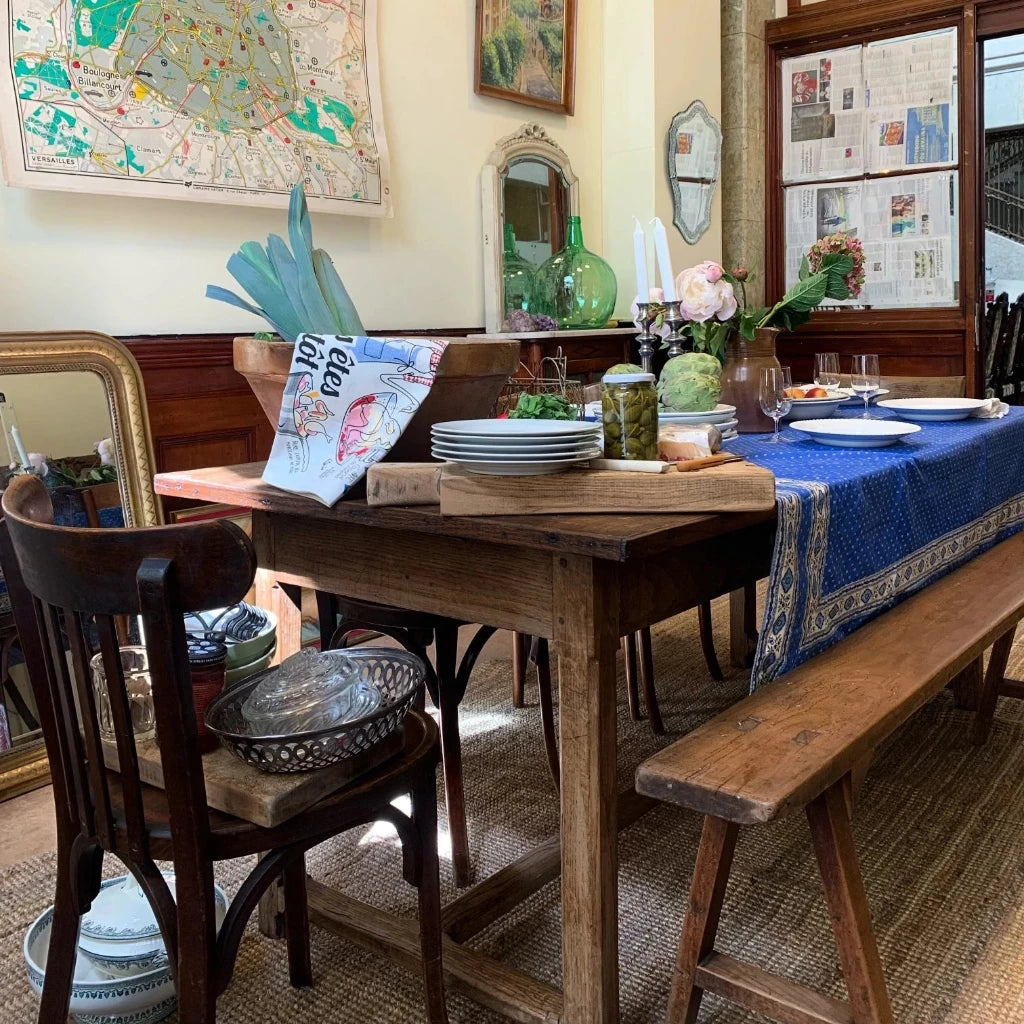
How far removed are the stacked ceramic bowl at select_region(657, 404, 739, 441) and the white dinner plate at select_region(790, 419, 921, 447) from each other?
0.14 meters

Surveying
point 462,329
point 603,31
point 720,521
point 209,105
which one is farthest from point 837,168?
point 720,521

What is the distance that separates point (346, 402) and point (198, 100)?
1955 millimetres

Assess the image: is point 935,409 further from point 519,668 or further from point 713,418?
point 519,668

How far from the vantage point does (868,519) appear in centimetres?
169

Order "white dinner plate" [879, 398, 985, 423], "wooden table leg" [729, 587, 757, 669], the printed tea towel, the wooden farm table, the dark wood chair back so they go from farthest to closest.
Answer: "wooden table leg" [729, 587, 757, 669] → "white dinner plate" [879, 398, 985, 423] → the printed tea towel → the wooden farm table → the dark wood chair back

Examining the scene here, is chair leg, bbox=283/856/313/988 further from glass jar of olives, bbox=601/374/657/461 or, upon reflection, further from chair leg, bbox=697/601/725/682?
chair leg, bbox=697/601/725/682

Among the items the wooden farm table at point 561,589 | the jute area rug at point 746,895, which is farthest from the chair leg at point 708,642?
the wooden farm table at point 561,589

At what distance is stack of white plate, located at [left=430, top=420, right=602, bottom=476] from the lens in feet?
4.28

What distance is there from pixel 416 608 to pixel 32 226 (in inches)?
72.7

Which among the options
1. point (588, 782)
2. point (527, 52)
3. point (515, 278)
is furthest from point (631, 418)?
point (527, 52)

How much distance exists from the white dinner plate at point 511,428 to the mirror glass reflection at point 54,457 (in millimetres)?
1551

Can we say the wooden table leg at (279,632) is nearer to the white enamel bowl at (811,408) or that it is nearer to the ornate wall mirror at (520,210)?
the white enamel bowl at (811,408)

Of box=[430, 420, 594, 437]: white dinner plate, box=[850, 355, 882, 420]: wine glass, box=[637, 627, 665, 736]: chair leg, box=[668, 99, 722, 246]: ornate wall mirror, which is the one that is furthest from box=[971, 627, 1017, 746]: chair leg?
box=[668, 99, 722, 246]: ornate wall mirror

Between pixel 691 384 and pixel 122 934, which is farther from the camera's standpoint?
pixel 691 384
